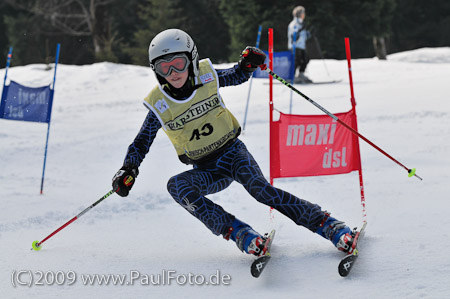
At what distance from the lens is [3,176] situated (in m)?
7.23

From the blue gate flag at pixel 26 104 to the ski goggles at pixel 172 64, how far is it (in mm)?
3238

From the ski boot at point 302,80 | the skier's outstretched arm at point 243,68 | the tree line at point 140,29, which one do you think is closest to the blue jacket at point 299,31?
the ski boot at point 302,80

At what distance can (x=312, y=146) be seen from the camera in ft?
13.6

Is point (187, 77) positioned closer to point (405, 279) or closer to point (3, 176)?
point (405, 279)

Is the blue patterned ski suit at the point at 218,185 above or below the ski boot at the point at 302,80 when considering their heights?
above

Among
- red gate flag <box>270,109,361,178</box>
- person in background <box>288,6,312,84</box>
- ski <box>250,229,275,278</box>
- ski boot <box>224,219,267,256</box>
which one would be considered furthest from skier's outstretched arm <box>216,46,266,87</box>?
person in background <box>288,6,312,84</box>

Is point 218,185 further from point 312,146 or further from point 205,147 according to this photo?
point 312,146

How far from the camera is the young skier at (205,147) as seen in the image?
3.62 metres

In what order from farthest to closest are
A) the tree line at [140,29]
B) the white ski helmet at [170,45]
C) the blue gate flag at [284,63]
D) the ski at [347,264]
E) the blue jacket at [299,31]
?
the tree line at [140,29], the blue jacket at [299,31], the blue gate flag at [284,63], the white ski helmet at [170,45], the ski at [347,264]

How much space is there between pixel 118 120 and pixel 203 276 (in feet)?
→ 27.5

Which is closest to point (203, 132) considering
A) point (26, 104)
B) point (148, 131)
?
point (148, 131)

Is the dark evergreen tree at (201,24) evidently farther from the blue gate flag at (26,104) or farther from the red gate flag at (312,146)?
the red gate flag at (312,146)

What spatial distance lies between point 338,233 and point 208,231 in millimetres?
1344

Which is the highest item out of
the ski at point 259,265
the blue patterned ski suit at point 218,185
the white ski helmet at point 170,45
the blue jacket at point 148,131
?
the white ski helmet at point 170,45
